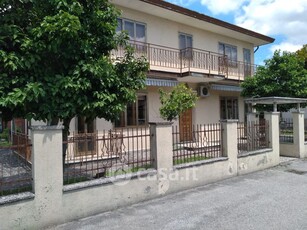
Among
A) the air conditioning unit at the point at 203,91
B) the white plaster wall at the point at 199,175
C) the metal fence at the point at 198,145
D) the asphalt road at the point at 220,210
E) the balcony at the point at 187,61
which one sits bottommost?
the asphalt road at the point at 220,210

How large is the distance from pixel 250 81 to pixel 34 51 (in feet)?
39.1

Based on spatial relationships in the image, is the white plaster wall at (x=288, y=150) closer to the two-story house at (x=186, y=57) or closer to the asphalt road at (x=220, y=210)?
the asphalt road at (x=220, y=210)

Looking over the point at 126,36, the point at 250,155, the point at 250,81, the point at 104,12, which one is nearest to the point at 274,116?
the point at 250,155

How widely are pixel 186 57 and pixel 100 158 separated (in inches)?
424

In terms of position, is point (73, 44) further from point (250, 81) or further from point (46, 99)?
point (250, 81)

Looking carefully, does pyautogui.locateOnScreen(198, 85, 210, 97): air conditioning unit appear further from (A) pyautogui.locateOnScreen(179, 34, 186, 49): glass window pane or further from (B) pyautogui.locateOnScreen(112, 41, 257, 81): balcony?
(A) pyautogui.locateOnScreen(179, 34, 186, 49): glass window pane

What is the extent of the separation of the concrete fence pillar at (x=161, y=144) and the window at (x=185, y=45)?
31.0 feet

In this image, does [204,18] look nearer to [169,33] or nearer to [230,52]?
[169,33]

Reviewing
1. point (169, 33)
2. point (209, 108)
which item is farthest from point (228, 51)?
point (169, 33)

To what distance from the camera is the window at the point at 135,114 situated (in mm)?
13773

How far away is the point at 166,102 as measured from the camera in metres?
12.4

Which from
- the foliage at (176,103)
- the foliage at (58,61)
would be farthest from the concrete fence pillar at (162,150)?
the foliage at (176,103)

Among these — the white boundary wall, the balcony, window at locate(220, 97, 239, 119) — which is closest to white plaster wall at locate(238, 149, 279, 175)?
the white boundary wall

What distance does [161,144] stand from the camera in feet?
24.0
